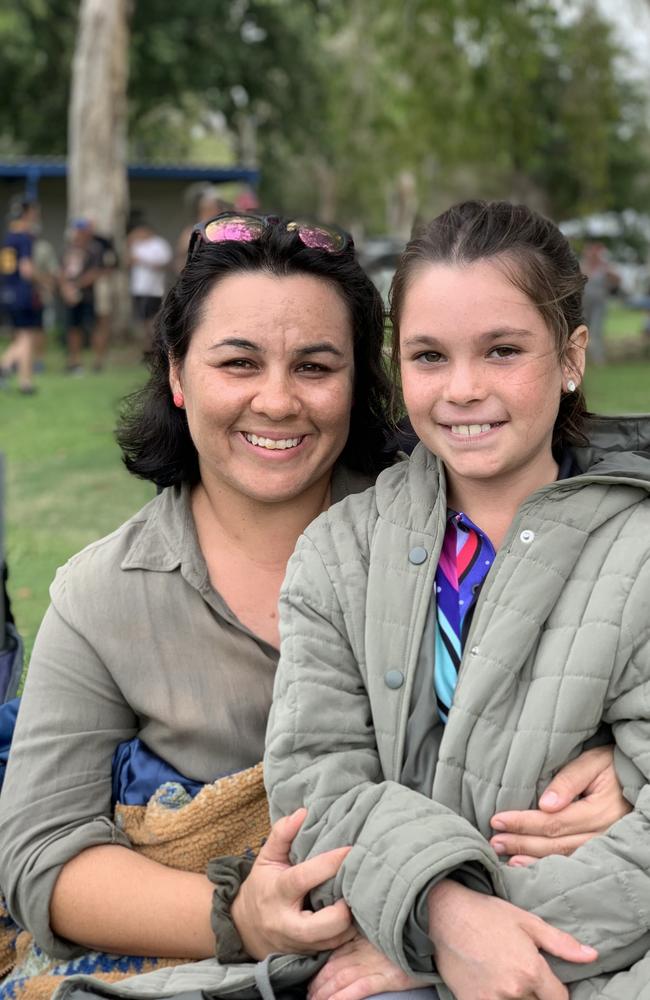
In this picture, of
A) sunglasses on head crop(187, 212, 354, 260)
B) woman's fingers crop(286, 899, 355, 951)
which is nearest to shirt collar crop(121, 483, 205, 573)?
sunglasses on head crop(187, 212, 354, 260)

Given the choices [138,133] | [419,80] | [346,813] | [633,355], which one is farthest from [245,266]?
[138,133]

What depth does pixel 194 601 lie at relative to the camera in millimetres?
2434

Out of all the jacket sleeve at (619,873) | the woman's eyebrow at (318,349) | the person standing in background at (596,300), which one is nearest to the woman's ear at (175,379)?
the woman's eyebrow at (318,349)

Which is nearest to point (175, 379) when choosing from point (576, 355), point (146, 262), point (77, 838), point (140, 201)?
point (576, 355)

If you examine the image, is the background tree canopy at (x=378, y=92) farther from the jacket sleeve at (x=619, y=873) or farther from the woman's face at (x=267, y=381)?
the jacket sleeve at (x=619, y=873)

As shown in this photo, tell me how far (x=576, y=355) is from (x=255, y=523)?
28.8 inches

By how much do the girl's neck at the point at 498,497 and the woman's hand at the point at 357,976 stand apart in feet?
2.43

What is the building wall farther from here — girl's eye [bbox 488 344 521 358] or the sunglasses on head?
girl's eye [bbox 488 344 521 358]

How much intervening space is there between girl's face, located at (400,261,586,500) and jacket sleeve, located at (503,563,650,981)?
0.36 metres

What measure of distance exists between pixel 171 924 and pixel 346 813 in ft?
1.47

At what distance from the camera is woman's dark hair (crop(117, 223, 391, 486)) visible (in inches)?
97.0

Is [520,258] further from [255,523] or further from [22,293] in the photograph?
[22,293]

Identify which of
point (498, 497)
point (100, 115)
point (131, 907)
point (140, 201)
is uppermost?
point (100, 115)

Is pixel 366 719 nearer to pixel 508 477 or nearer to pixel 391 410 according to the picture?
pixel 508 477
